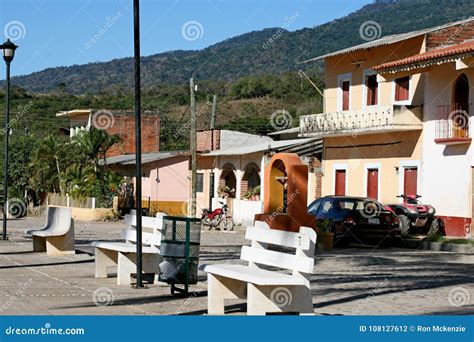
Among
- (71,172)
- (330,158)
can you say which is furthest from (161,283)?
(71,172)

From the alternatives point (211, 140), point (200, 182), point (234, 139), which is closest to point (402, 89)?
point (211, 140)

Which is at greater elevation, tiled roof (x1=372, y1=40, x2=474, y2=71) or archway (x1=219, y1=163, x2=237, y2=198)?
tiled roof (x1=372, y1=40, x2=474, y2=71)

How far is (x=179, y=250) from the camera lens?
12.6m

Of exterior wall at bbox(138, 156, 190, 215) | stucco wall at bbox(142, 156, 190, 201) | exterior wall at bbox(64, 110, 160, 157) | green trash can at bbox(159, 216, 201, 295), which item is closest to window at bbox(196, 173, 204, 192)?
exterior wall at bbox(138, 156, 190, 215)

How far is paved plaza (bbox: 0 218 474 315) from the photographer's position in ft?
37.6

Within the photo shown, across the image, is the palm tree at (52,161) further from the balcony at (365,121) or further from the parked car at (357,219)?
the parked car at (357,219)

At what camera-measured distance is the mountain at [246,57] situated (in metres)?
118

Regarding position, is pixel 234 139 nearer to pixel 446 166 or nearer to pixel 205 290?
pixel 446 166

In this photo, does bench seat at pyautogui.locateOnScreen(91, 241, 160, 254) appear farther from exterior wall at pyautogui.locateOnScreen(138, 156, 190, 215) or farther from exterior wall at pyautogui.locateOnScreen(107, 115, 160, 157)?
exterior wall at pyautogui.locateOnScreen(107, 115, 160, 157)

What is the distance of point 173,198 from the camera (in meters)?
56.9

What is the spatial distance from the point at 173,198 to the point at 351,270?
39256 mm

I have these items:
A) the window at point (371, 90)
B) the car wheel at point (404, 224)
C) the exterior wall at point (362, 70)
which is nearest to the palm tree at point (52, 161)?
the exterior wall at point (362, 70)

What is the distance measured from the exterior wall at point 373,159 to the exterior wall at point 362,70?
132 centimetres

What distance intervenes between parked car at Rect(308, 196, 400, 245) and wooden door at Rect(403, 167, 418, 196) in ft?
20.3
